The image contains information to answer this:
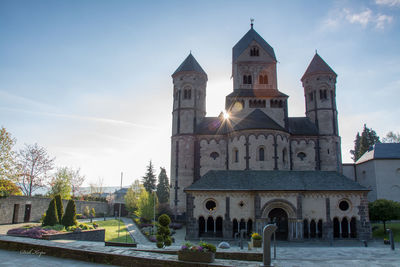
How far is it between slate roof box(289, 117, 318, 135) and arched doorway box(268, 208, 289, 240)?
17701 millimetres

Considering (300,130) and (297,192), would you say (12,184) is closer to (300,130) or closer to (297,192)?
(297,192)

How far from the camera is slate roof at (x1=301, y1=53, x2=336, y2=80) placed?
48816 mm

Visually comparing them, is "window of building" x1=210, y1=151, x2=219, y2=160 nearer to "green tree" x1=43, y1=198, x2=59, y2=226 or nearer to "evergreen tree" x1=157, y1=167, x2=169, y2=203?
"green tree" x1=43, y1=198, x2=59, y2=226

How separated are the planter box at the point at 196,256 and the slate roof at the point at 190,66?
133 ft

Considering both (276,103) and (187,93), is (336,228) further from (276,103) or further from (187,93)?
(187,93)

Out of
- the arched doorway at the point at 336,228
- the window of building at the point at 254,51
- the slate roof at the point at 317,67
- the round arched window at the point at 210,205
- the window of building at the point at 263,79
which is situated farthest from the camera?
the window of building at the point at 254,51

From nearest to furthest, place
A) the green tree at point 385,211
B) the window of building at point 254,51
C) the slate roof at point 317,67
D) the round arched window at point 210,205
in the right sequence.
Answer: the round arched window at point 210,205 → the green tree at point 385,211 → the slate roof at point 317,67 → the window of building at point 254,51

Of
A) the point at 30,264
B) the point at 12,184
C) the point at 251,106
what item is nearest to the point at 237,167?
the point at 251,106

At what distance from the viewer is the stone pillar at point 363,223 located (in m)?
Answer: 30.0

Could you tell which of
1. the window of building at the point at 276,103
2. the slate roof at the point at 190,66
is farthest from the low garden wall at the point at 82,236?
the window of building at the point at 276,103

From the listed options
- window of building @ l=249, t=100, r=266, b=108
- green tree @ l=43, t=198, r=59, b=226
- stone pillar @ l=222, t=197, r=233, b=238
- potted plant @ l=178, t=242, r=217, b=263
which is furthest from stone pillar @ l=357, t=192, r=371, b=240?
green tree @ l=43, t=198, r=59, b=226

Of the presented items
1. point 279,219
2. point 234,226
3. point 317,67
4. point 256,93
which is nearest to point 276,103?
point 256,93

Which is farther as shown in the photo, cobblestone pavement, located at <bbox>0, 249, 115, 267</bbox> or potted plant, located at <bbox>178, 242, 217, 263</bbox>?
potted plant, located at <bbox>178, 242, 217, 263</bbox>

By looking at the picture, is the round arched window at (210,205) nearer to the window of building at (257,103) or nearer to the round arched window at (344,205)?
the round arched window at (344,205)
